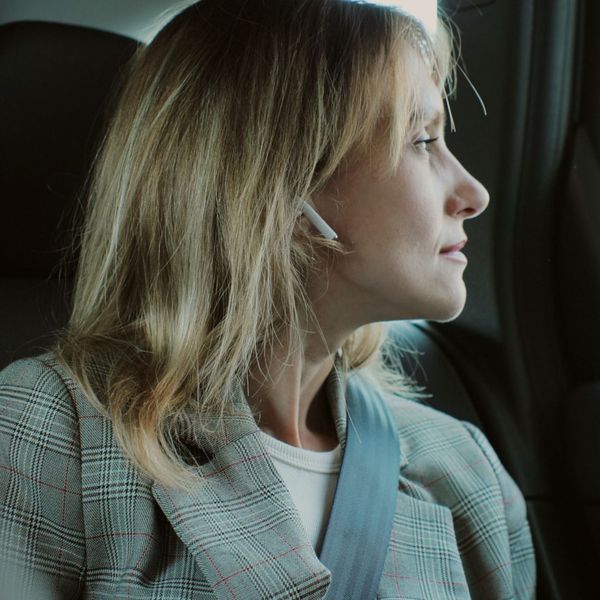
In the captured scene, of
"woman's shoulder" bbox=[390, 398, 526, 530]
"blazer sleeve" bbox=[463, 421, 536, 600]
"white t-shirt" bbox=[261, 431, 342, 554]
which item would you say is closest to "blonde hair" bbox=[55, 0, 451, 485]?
"white t-shirt" bbox=[261, 431, 342, 554]

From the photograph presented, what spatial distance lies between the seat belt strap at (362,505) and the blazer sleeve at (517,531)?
0.19 m

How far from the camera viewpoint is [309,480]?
1.33 meters

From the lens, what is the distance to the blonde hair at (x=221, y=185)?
1268mm

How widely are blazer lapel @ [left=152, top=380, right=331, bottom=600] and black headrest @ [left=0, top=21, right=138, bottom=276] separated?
453 mm

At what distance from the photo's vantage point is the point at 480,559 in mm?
1418

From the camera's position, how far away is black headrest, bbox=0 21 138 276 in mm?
1463

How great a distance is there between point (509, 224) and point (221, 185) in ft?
1.97

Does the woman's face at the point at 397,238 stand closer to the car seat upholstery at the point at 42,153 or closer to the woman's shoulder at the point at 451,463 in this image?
the woman's shoulder at the point at 451,463

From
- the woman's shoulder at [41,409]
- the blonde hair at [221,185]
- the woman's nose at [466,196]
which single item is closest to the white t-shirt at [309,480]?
the blonde hair at [221,185]

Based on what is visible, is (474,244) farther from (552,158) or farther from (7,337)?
(7,337)

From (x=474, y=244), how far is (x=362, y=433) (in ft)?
1.56

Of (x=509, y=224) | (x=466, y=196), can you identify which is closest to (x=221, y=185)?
(x=466, y=196)

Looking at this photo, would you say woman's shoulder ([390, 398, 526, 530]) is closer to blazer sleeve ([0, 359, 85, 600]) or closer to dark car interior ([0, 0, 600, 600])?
dark car interior ([0, 0, 600, 600])

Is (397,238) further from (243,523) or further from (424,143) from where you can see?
(243,523)
